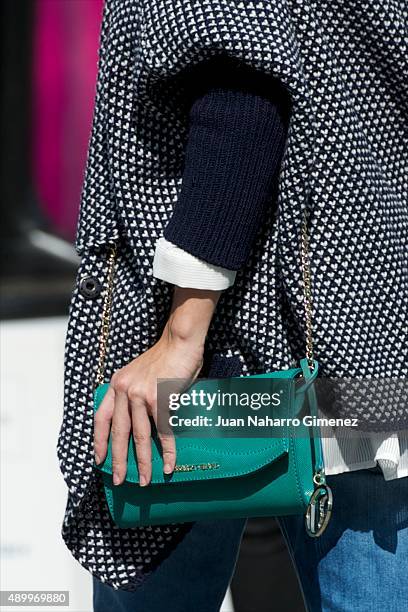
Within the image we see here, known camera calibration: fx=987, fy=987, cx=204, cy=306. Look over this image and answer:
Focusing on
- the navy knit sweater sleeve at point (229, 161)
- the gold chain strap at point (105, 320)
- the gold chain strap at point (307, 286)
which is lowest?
the gold chain strap at point (105, 320)

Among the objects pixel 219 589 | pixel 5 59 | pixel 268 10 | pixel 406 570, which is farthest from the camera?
pixel 5 59

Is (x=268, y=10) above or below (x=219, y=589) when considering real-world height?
above

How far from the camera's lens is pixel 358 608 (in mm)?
1229

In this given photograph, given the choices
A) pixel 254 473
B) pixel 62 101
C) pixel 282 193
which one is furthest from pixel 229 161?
pixel 62 101

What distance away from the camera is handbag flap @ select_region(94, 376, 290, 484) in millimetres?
1154

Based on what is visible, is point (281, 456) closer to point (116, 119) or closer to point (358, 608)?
point (358, 608)

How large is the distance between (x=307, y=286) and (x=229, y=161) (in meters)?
0.17

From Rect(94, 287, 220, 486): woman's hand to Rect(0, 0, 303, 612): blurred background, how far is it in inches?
33.0

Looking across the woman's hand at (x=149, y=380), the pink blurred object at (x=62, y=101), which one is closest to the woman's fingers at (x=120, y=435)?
the woman's hand at (x=149, y=380)

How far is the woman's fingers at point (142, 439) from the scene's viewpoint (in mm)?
1148

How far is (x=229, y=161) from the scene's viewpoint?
3.61 ft

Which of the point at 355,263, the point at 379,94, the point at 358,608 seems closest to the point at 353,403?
the point at 355,263

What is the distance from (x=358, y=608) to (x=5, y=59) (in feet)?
9.16

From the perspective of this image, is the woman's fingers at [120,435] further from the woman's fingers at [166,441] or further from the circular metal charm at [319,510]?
the circular metal charm at [319,510]
